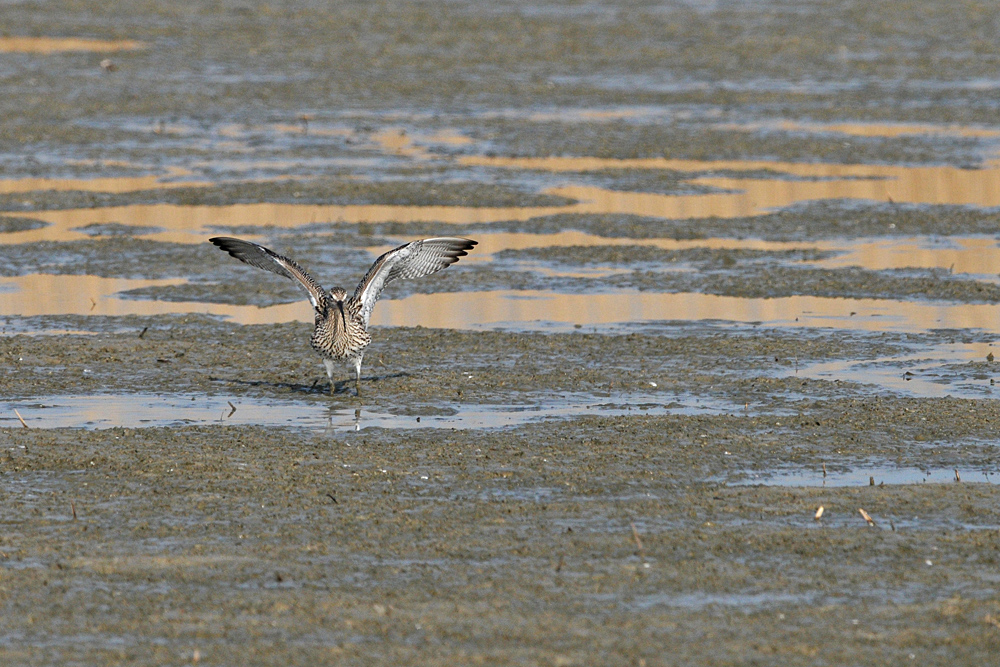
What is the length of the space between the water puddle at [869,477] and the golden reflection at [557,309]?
440 centimetres

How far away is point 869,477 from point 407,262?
427 cm

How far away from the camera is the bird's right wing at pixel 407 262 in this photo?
476 inches

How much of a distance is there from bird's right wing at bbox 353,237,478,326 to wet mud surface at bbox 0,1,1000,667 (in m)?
0.67

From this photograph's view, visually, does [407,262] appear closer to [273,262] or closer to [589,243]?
[273,262]

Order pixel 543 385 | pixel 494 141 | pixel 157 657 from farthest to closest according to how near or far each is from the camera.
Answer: pixel 494 141 < pixel 543 385 < pixel 157 657

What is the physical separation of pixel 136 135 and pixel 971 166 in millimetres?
12446

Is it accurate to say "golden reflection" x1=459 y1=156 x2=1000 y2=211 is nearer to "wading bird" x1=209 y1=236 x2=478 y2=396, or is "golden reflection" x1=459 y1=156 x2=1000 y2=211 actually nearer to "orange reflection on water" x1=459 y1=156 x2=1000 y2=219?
"orange reflection on water" x1=459 y1=156 x2=1000 y2=219

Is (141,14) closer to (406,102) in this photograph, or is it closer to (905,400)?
(406,102)

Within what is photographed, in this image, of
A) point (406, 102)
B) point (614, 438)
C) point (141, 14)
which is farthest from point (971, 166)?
point (141, 14)

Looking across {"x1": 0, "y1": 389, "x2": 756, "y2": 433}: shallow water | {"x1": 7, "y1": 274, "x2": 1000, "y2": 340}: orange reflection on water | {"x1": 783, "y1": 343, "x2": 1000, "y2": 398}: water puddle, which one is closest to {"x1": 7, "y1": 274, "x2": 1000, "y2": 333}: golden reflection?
{"x1": 7, "y1": 274, "x2": 1000, "y2": 340}: orange reflection on water

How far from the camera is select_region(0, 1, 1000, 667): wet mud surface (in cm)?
729

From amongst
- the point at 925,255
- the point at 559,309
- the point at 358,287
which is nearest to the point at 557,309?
the point at 559,309

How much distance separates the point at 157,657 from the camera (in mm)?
6703

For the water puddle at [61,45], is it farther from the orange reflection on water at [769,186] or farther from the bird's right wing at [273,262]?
the bird's right wing at [273,262]
